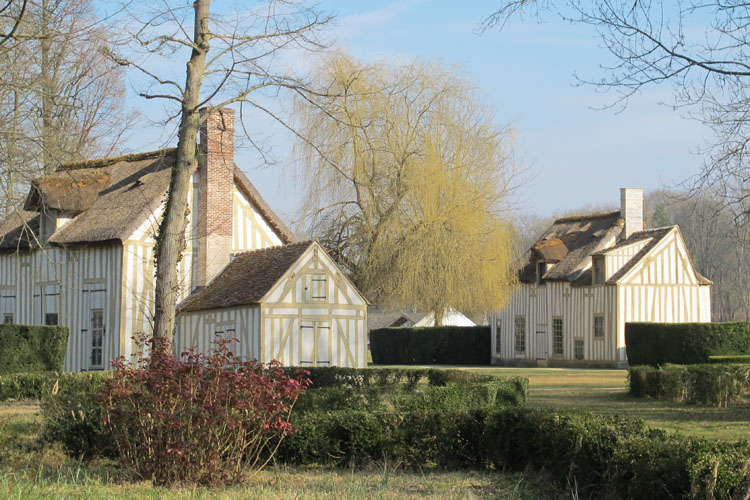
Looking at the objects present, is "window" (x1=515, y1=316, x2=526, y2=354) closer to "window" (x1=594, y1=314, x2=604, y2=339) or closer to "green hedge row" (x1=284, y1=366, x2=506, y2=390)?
"window" (x1=594, y1=314, x2=604, y2=339)

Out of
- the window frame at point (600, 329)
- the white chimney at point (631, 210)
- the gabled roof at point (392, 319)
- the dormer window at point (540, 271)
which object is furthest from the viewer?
the gabled roof at point (392, 319)

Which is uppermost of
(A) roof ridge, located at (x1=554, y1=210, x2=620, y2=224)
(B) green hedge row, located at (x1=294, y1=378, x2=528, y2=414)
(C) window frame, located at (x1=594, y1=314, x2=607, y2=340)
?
(A) roof ridge, located at (x1=554, y1=210, x2=620, y2=224)

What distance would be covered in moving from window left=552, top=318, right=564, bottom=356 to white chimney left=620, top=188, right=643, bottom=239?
179 inches

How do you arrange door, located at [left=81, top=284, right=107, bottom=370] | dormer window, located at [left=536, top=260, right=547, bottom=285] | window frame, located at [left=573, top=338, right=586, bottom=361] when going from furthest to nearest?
1. dormer window, located at [left=536, top=260, right=547, bottom=285]
2. window frame, located at [left=573, top=338, right=586, bottom=361]
3. door, located at [left=81, top=284, right=107, bottom=370]

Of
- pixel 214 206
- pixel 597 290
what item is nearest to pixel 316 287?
pixel 214 206

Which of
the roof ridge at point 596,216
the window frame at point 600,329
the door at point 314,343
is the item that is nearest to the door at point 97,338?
the door at point 314,343

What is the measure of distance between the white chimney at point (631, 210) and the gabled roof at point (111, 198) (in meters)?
16.2

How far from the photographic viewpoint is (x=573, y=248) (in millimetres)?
36969

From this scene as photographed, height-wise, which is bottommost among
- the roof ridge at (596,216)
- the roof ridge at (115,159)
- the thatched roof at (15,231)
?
the thatched roof at (15,231)

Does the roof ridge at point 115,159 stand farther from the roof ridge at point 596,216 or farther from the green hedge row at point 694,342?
the roof ridge at point 596,216

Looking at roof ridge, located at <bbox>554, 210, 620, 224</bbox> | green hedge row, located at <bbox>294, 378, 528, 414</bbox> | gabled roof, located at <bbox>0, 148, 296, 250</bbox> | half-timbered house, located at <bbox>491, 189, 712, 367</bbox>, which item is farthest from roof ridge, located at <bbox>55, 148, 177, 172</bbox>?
roof ridge, located at <bbox>554, 210, 620, 224</bbox>

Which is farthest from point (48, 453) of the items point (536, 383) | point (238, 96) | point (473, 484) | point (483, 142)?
point (483, 142)

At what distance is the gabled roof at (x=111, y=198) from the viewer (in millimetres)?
22625

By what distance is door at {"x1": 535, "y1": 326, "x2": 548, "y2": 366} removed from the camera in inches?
1449
